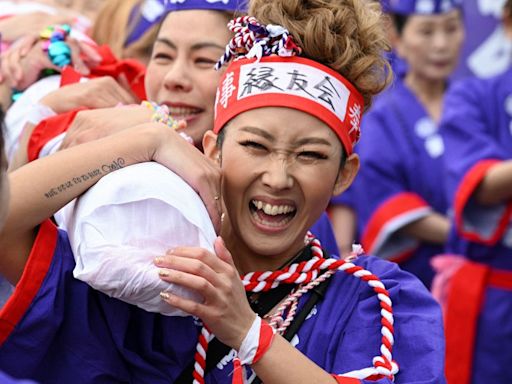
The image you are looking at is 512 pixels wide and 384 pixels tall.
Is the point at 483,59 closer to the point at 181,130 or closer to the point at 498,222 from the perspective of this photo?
the point at 498,222

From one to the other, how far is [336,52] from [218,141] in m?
0.34

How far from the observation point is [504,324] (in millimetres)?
4707

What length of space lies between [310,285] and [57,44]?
4.00 ft

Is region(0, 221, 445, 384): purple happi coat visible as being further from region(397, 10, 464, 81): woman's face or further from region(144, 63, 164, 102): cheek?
region(397, 10, 464, 81): woman's face

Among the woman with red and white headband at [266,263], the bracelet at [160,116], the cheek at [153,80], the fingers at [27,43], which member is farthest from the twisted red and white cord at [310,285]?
the fingers at [27,43]

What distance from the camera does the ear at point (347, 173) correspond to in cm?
286

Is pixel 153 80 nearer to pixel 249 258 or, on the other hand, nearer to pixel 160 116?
pixel 160 116

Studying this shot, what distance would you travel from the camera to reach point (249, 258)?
2807 millimetres

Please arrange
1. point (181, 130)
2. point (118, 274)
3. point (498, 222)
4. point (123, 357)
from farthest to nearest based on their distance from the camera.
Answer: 1. point (498, 222)
2. point (181, 130)
3. point (123, 357)
4. point (118, 274)

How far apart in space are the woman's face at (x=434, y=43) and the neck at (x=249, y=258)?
128 inches

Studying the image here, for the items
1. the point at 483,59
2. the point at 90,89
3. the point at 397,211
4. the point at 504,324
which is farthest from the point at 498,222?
the point at 90,89

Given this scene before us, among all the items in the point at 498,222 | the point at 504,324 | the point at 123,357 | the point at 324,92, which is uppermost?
the point at 324,92

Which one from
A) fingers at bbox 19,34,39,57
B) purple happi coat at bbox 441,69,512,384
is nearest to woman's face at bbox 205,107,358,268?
fingers at bbox 19,34,39,57

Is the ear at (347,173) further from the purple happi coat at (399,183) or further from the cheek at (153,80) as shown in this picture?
the purple happi coat at (399,183)
